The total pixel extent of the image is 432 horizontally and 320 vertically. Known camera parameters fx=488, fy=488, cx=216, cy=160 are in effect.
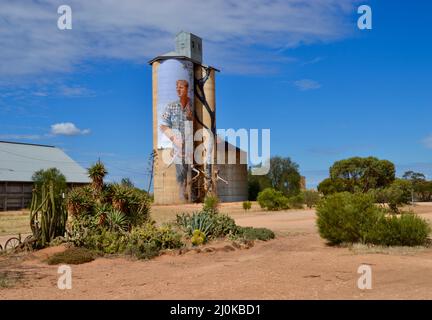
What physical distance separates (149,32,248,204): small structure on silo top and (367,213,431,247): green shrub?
40.2m

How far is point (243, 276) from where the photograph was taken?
10.2m

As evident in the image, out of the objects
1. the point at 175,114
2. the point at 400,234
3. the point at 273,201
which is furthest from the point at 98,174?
the point at 175,114

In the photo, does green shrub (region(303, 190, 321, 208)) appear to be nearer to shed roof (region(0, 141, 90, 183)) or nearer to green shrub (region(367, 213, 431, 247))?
shed roof (region(0, 141, 90, 183))

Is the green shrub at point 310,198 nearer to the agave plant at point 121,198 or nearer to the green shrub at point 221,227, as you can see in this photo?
the green shrub at point 221,227

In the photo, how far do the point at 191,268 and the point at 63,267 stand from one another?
331 cm

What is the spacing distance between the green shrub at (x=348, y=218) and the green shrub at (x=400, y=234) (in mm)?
325

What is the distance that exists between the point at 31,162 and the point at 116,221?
41214 millimetres

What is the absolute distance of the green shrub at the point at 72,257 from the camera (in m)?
13.1

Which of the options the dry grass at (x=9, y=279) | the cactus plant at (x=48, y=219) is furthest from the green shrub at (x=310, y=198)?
the dry grass at (x=9, y=279)

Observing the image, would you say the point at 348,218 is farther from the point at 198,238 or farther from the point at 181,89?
the point at 181,89

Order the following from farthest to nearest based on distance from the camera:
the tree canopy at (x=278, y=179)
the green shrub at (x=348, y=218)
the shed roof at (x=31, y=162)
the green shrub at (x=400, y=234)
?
the tree canopy at (x=278, y=179)
the shed roof at (x=31, y=162)
the green shrub at (x=348, y=218)
the green shrub at (x=400, y=234)

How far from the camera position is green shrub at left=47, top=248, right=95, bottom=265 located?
1309 cm

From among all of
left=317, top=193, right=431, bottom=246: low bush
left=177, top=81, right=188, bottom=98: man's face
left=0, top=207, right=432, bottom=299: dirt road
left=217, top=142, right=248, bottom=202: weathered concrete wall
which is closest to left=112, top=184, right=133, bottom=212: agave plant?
left=0, top=207, right=432, bottom=299: dirt road
